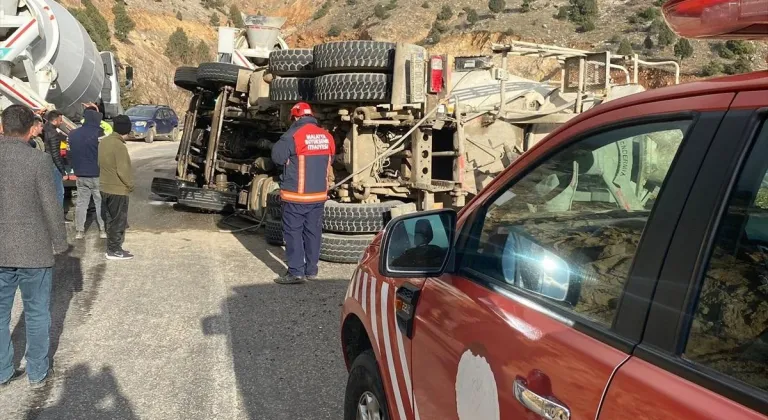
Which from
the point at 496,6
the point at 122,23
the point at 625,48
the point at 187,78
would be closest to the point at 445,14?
the point at 496,6

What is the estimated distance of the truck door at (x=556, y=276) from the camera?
1.41 m

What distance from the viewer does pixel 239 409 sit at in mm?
3807

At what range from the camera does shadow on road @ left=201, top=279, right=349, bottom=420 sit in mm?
3900

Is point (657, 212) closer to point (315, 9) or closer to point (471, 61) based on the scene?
point (471, 61)

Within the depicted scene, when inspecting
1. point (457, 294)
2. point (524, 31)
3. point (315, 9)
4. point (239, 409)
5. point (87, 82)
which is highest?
point (315, 9)

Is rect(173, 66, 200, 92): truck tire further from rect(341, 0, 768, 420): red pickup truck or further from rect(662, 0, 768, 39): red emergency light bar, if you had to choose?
rect(662, 0, 768, 39): red emergency light bar

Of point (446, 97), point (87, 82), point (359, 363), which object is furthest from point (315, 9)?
point (359, 363)

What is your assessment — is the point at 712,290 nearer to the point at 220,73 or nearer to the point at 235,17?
the point at 220,73

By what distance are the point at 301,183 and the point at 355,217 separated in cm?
92

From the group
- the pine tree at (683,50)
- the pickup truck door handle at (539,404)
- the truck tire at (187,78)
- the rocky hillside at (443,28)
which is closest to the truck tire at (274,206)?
the truck tire at (187,78)

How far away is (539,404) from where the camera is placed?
1512 millimetres

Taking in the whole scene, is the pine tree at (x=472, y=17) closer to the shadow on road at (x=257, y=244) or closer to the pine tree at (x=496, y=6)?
the pine tree at (x=496, y=6)

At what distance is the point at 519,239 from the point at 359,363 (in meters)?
1.13

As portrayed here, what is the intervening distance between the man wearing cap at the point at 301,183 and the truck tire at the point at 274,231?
5.25 feet
